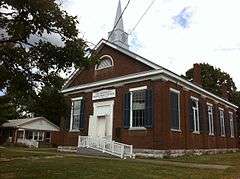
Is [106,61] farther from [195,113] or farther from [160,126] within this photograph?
[195,113]

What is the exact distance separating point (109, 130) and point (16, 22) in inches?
615

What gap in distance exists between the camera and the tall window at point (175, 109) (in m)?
22.1

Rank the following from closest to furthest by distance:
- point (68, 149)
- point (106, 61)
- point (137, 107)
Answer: point (137, 107), point (106, 61), point (68, 149)

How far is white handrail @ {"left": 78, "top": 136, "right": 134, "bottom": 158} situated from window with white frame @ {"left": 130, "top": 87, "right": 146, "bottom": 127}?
6.89 feet

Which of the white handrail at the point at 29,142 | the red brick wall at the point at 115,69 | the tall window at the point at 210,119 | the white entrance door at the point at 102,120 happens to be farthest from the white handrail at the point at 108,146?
the white handrail at the point at 29,142

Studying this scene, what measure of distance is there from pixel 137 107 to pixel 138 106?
103mm

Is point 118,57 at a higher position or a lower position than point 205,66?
lower

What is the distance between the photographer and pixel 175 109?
2262cm

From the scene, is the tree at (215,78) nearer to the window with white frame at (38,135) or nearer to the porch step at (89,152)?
the window with white frame at (38,135)

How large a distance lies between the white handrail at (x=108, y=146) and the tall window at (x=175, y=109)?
3547 millimetres

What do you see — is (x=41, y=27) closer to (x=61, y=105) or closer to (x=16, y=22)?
(x=16, y=22)

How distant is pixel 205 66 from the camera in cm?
5450

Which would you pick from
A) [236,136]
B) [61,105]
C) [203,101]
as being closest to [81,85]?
[203,101]

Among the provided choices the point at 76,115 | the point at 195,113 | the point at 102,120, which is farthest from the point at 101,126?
the point at 195,113
